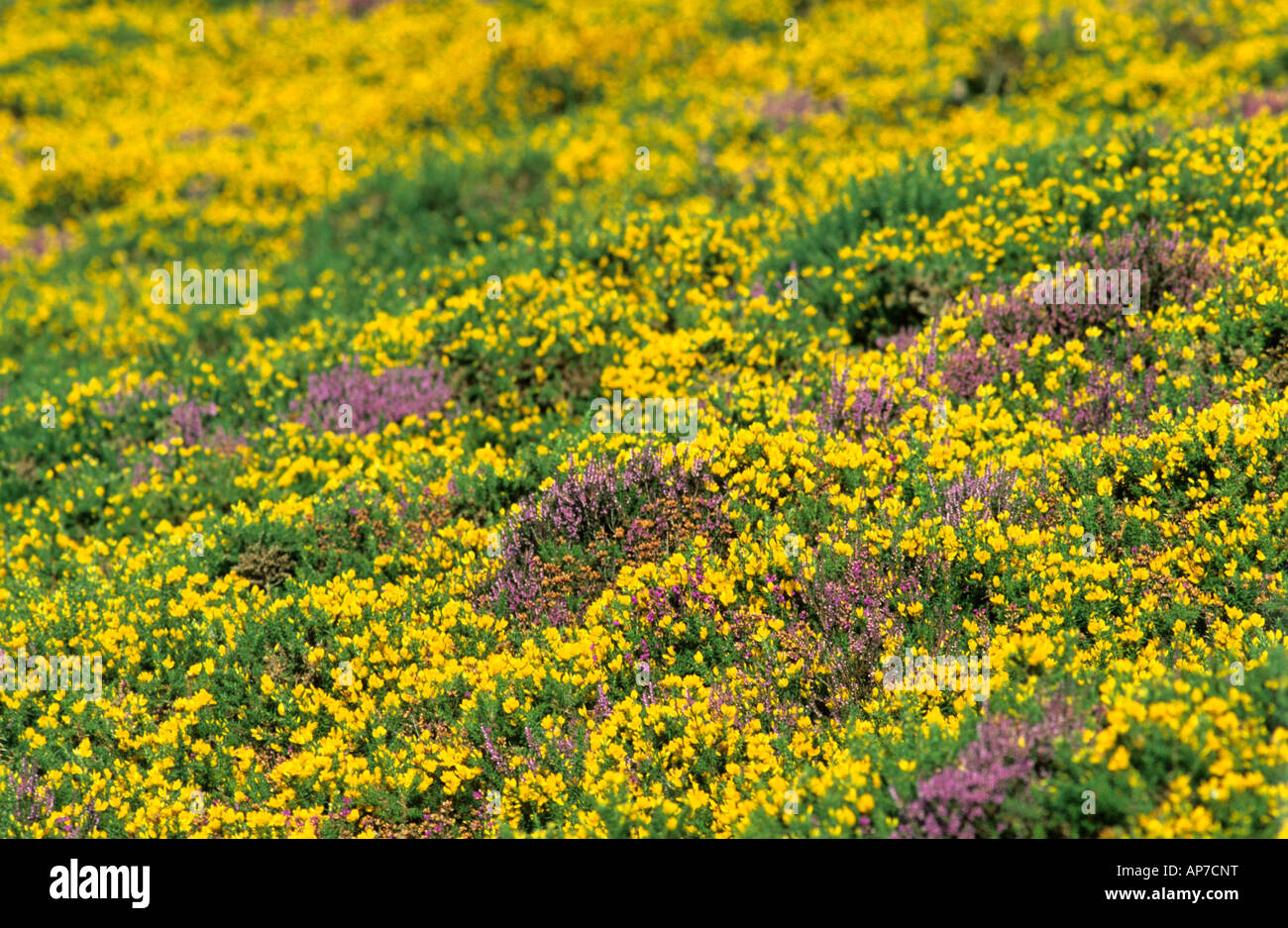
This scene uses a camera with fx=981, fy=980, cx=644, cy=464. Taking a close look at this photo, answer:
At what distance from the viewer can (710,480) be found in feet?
20.1

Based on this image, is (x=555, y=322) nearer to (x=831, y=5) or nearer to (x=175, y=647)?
(x=175, y=647)

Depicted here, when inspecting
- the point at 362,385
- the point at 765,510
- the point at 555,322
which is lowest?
the point at 765,510

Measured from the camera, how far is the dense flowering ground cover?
4.59 metres

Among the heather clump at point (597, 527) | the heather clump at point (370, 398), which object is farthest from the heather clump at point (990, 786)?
the heather clump at point (370, 398)

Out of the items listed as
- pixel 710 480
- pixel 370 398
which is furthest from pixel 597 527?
pixel 370 398

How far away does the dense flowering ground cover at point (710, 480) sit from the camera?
15.1 feet

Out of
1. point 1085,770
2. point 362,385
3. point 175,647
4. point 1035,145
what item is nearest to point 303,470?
point 362,385

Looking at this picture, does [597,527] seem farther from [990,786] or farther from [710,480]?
[990,786]

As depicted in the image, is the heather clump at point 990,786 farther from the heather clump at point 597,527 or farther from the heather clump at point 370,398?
the heather clump at point 370,398

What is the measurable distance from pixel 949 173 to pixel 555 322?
4035mm

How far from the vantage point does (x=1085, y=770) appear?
379cm

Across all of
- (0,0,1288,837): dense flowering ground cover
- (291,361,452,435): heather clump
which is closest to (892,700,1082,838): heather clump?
(0,0,1288,837): dense flowering ground cover

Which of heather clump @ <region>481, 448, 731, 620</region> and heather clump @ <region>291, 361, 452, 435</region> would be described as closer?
heather clump @ <region>481, 448, 731, 620</region>

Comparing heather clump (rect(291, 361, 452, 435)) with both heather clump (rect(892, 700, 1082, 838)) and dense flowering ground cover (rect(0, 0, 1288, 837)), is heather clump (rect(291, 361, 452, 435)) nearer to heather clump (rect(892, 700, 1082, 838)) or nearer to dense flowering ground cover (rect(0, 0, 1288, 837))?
dense flowering ground cover (rect(0, 0, 1288, 837))
